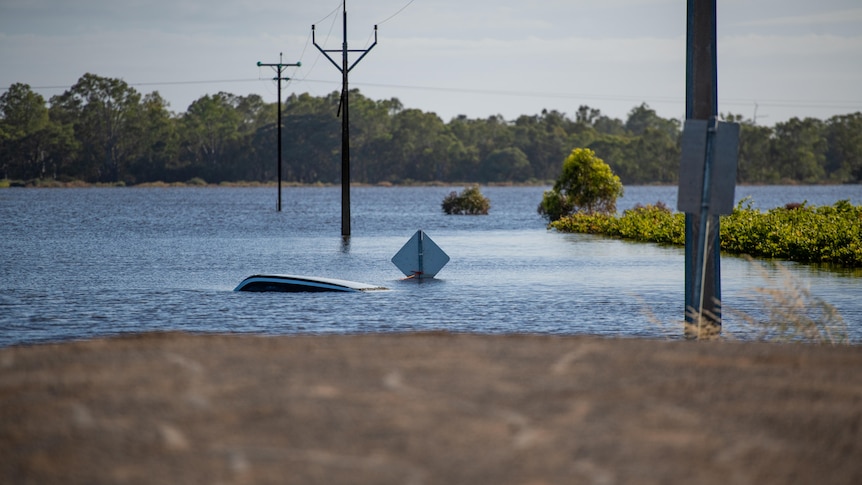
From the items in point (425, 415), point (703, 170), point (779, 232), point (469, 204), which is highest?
point (703, 170)

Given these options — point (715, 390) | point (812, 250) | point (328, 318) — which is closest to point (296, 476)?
point (715, 390)

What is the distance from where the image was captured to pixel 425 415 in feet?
20.3

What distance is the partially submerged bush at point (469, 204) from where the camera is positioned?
75.6 metres

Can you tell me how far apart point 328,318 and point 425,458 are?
40.5ft

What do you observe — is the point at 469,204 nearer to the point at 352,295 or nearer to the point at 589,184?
the point at 589,184

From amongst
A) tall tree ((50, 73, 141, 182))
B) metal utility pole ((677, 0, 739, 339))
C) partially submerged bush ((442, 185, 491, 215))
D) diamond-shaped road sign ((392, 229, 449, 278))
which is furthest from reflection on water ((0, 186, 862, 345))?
tall tree ((50, 73, 141, 182))

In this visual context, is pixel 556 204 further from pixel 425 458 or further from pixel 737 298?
pixel 425 458

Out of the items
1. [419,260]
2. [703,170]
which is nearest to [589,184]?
[419,260]

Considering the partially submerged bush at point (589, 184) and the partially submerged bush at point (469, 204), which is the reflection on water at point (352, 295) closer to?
the partially submerged bush at point (589, 184)

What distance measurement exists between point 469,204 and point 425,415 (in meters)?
69.7

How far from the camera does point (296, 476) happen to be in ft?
17.2

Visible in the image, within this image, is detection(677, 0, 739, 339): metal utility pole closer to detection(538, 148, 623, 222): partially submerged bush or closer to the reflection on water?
the reflection on water

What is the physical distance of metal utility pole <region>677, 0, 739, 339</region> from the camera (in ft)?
34.8

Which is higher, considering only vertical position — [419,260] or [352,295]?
[419,260]
